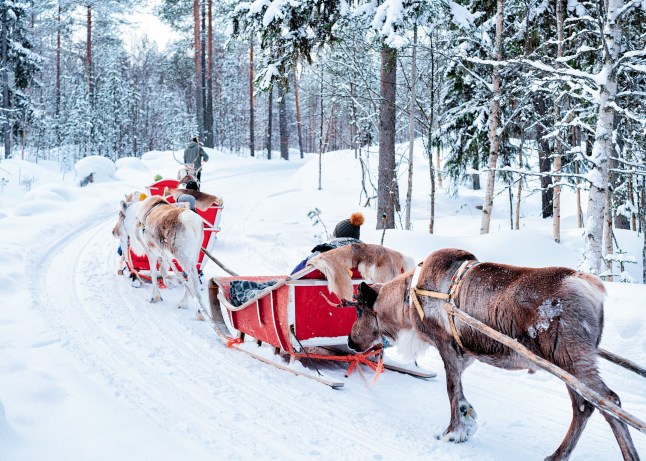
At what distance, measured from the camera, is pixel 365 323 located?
4.17m

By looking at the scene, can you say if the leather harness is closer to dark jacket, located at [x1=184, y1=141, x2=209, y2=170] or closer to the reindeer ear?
the reindeer ear

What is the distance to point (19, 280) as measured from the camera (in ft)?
23.3

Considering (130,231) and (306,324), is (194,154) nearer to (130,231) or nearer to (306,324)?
(130,231)

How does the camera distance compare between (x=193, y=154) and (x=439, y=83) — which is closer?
(x=439, y=83)

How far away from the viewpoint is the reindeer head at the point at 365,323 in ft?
13.5

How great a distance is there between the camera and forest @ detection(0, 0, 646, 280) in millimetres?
6836

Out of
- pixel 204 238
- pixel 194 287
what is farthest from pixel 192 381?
pixel 204 238

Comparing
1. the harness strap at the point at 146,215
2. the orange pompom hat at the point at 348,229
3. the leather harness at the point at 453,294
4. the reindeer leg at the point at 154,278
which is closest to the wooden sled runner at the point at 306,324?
the orange pompom hat at the point at 348,229

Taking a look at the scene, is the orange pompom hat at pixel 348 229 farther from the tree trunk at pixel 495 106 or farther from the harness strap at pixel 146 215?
the tree trunk at pixel 495 106

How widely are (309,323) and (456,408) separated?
154cm

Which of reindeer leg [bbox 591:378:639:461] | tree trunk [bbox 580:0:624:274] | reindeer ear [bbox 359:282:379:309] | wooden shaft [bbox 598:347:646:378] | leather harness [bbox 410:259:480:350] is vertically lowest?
reindeer leg [bbox 591:378:639:461]

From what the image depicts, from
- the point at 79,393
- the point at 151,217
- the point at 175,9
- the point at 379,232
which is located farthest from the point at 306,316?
the point at 175,9

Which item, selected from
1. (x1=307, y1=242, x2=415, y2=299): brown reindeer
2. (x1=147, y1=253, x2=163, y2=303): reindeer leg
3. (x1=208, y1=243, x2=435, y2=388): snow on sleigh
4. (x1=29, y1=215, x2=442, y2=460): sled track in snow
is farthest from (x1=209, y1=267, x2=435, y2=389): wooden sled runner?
(x1=147, y1=253, x2=163, y2=303): reindeer leg

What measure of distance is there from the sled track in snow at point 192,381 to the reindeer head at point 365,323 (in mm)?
471
